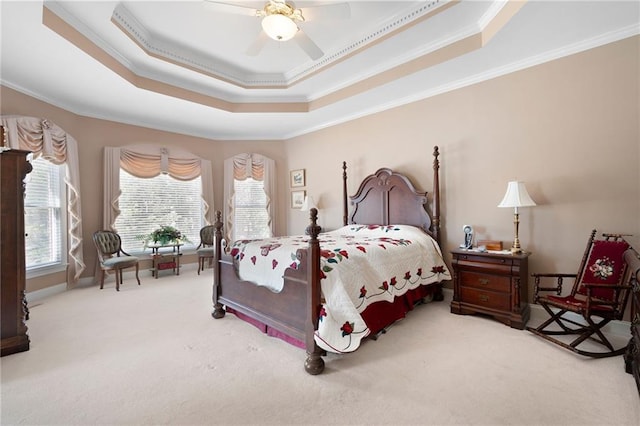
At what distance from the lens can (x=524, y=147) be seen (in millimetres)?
3154

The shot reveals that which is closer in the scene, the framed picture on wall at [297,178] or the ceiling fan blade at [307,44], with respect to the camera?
the ceiling fan blade at [307,44]

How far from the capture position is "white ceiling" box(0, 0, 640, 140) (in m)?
2.56

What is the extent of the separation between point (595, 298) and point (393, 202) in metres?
2.30

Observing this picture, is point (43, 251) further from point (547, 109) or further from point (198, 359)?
point (547, 109)

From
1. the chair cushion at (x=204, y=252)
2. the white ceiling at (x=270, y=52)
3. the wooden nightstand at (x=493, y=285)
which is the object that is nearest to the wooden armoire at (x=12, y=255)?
the white ceiling at (x=270, y=52)

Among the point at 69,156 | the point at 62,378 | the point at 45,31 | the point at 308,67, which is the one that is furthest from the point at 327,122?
the point at 62,378

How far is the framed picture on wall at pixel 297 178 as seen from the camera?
574cm

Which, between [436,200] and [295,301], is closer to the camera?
[295,301]

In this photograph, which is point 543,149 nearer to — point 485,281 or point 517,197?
point 517,197

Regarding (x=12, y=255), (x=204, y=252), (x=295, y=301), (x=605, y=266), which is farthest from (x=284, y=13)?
(x=204, y=252)

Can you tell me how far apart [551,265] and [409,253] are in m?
1.46

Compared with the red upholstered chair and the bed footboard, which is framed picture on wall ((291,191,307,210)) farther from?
the red upholstered chair

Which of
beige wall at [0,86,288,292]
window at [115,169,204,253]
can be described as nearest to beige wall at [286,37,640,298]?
beige wall at [0,86,288,292]

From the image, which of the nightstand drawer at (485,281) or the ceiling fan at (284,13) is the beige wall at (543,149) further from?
the ceiling fan at (284,13)
